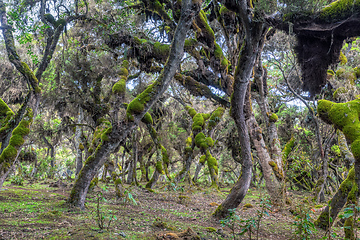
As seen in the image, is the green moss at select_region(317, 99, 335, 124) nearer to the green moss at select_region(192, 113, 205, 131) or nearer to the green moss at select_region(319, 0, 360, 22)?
the green moss at select_region(319, 0, 360, 22)

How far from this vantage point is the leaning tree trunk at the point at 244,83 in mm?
4328

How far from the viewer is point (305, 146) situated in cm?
1411

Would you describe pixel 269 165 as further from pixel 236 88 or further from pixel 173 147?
pixel 173 147

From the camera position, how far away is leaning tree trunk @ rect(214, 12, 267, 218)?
4328 mm

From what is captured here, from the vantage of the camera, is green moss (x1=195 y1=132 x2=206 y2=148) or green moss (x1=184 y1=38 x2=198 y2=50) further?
green moss (x1=195 y1=132 x2=206 y2=148)

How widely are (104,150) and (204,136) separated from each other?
235 inches

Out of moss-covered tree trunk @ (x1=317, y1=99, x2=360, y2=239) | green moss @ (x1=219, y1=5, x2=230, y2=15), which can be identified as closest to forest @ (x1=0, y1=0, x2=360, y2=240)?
moss-covered tree trunk @ (x1=317, y1=99, x2=360, y2=239)

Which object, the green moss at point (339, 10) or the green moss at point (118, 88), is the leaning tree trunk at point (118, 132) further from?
the green moss at point (339, 10)

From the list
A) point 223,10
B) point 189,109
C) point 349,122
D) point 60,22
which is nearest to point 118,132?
point 60,22

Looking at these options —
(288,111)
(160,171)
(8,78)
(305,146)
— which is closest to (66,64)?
(8,78)

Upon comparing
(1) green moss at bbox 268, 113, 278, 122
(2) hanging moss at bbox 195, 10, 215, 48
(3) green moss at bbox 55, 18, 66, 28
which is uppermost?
(2) hanging moss at bbox 195, 10, 215, 48

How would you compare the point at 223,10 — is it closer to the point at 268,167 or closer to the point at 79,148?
the point at 268,167

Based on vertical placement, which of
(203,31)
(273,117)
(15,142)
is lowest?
(15,142)

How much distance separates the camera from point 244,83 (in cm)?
471
